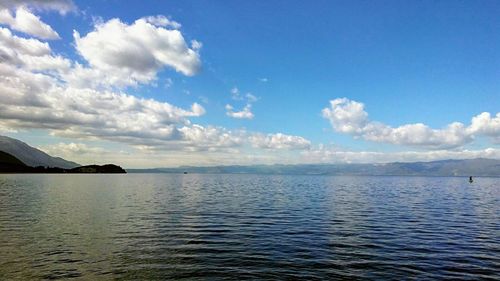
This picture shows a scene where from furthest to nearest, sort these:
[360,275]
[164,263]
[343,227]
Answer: [343,227] → [164,263] → [360,275]

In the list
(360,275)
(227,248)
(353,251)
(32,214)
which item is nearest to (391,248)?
(353,251)

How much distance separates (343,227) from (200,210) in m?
26.5

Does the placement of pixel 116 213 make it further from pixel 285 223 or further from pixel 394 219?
pixel 394 219

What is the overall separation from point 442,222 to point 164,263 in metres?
43.2

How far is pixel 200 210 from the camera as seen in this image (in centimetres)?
6431

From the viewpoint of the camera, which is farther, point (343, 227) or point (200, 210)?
point (200, 210)

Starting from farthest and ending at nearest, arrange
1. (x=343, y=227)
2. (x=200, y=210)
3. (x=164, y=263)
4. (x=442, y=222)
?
(x=200, y=210) < (x=442, y=222) < (x=343, y=227) < (x=164, y=263)

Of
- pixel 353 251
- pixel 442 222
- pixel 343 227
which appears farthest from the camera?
pixel 442 222

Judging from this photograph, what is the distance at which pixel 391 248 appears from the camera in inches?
1393

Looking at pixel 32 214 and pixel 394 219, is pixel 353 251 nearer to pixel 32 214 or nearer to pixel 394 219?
pixel 394 219

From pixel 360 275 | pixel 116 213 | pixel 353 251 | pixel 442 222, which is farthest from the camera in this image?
pixel 116 213

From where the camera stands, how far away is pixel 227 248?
3444 cm

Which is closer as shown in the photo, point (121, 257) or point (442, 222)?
point (121, 257)

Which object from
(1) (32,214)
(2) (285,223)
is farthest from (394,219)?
(1) (32,214)
